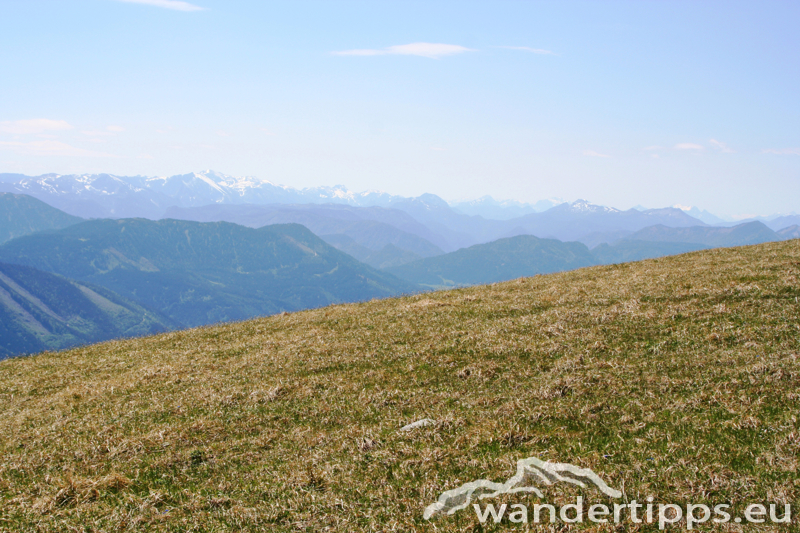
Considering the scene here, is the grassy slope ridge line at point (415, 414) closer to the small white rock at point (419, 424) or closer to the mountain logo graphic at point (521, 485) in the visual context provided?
the mountain logo graphic at point (521, 485)

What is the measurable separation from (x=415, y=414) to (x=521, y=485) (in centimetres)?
496

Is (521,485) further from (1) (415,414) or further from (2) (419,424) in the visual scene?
(1) (415,414)

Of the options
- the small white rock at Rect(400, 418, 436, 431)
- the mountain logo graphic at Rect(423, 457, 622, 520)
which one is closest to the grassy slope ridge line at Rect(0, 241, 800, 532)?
the mountain logo graphic at Rect(423, 457, 622, 520)

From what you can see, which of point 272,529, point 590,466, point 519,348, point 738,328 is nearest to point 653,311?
point 738,328

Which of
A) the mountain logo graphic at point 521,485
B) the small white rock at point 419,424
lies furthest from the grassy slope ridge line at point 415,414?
the small white rock at point 419,424

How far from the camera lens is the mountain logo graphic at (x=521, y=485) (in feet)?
31.2

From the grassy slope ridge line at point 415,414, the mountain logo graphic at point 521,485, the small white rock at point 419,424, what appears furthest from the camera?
the small white rock at point 419,424

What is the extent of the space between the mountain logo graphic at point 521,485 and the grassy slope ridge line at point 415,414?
23 centimetres

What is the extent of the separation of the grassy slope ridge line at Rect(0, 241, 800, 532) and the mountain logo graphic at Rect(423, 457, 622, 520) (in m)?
0.23

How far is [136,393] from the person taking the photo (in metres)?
19.4

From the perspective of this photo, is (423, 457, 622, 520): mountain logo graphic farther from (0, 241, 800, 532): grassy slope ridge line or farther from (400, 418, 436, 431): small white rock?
(400, 418, 436, 431): small white rock

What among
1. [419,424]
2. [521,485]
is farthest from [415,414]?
[521,485]

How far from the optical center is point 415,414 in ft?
47.5

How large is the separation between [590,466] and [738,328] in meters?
11.9
